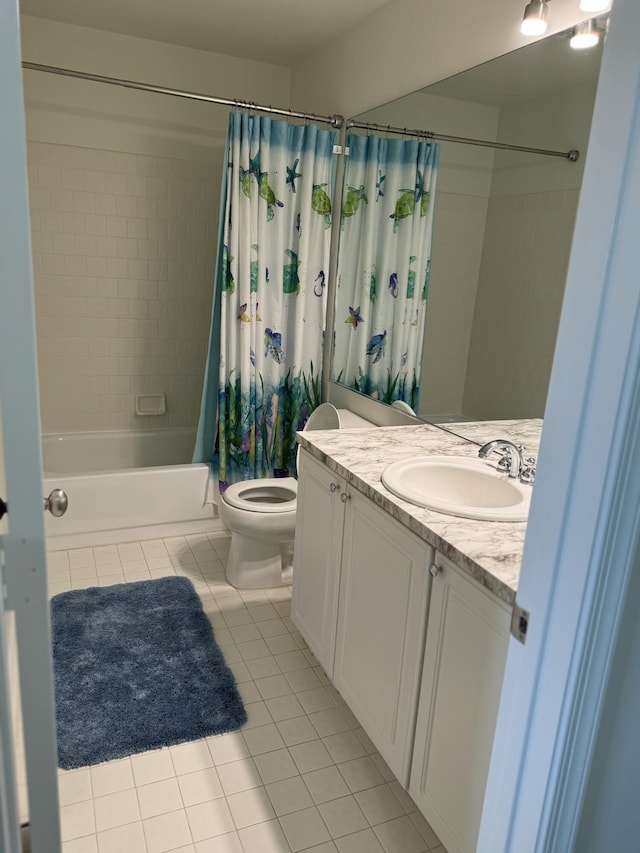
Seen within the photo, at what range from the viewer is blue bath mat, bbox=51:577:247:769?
1.93 meters

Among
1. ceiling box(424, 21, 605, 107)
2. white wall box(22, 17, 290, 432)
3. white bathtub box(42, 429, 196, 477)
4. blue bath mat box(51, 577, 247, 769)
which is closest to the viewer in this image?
ceiling box(424, 21, 605, 107)

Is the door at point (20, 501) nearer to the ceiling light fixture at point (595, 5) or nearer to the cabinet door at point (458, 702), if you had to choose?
the cabinet door at point (458, 702)

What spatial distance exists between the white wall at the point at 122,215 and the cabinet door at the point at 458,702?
282 centimetres

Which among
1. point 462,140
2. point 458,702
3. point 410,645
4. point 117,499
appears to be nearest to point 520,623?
point 458,702

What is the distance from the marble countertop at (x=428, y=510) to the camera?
4.25ft

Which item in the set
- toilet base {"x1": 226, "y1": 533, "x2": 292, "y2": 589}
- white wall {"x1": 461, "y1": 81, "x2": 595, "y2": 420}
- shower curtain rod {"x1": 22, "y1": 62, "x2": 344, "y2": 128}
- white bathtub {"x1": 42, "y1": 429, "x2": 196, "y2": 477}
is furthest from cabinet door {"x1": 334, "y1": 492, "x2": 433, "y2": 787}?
white bathtub {"x1": 42, "y1": 429, "x2": 196, "y2": 477}

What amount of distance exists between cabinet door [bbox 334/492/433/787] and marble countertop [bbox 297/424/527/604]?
0.06 metres

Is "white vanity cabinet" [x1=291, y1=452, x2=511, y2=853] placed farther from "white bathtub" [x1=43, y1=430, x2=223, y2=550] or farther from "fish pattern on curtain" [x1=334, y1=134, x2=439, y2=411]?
"white bathtub" [x1=43, y1=430, x2=223, y2=550]

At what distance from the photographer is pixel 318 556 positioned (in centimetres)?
211

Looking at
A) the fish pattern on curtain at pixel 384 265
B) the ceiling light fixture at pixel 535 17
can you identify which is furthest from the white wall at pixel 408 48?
the fish pattern on curtain at pixel 384 265

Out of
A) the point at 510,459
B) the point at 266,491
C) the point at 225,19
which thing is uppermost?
the point at 225,19

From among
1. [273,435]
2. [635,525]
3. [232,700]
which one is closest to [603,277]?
[635,525]

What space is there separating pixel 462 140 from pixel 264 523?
5.63 feet

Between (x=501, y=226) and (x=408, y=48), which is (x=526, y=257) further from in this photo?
(x=408, y=48)
